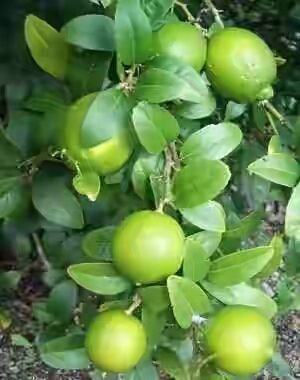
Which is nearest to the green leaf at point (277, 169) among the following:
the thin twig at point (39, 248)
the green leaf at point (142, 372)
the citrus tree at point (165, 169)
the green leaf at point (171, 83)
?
the citrus tree at point (165, 169)

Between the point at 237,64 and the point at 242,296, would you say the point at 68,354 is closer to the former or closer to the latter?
the point at 242,296

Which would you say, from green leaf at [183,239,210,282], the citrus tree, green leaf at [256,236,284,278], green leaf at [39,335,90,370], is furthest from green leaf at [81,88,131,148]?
green leaf at [39,335,90,370]

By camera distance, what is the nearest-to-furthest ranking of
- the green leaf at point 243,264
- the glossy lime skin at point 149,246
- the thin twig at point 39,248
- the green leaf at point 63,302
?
the glossy lime skin at point 149,246
the green leaf at point 243,264
the green leaf at point 63,302
the thin twig at point 39,248

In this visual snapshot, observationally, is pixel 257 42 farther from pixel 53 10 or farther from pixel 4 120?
pixel 4 120

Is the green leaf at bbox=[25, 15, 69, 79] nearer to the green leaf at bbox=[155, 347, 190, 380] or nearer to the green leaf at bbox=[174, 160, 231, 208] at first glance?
the green leaf at bbox=[174, 160, 231, 208]

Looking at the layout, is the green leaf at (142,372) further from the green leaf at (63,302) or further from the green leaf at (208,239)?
the green leaf at (63,302)

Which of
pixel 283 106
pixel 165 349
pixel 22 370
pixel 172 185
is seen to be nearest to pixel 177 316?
pixel 172 185
